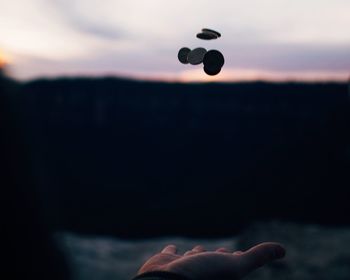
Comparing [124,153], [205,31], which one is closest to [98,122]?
[124,153]

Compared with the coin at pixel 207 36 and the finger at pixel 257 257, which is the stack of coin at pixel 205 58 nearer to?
the coin at pixel 207 36

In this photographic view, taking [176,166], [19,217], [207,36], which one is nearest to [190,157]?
[176,166]

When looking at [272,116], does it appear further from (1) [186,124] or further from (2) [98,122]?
(2) [98,122]

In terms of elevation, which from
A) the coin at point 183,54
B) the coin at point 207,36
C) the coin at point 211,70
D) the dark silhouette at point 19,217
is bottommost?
the dark silhouette at point 19,217

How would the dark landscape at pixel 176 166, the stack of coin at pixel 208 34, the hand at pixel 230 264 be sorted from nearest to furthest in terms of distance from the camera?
1. the hand at pixel 230 264
2. the stack of coin at pixel 208 34
3. the dark landscape at pixel 176 166

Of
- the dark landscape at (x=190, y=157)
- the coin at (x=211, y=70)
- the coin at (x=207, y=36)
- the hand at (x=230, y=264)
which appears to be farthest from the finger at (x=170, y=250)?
the dark landscape at (x=190, y=157)

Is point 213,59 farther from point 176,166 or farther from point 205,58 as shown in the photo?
point 176,166

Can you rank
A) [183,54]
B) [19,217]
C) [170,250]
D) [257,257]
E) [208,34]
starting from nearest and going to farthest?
1. [257,257]
2. [170,250]
3. [183,54]
4. [208,34]
5. [19,217]
